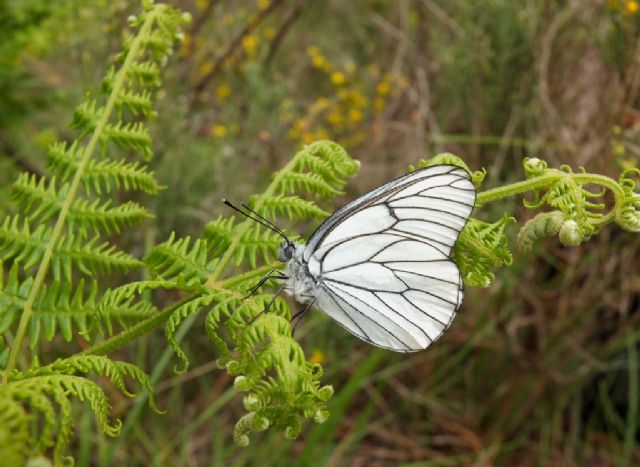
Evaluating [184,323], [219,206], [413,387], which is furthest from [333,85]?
[184,323]

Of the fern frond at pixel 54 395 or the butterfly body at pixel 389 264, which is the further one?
the butterfly body at pixel 389 264

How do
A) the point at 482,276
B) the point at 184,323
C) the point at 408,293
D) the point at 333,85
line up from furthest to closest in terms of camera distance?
the point at 333,85 → the point at 184,323 → the point at 408,293 → the point at 482,276

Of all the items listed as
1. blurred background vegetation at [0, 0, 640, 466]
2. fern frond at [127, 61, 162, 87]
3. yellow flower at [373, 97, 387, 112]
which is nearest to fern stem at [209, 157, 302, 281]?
fern frond at [127, 61, 162, 87]

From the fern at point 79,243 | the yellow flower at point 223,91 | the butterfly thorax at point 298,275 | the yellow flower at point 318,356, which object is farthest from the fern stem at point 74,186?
the yellow flower at point 223,91

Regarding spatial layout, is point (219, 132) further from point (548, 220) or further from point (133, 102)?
point (548, 220)

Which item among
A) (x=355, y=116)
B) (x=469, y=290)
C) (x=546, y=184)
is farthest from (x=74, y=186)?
(x=355, y=116)

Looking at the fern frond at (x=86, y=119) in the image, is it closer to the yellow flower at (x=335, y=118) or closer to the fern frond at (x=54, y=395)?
the fern frond at (x=54, y=395)

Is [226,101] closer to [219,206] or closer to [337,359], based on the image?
[219,206]
